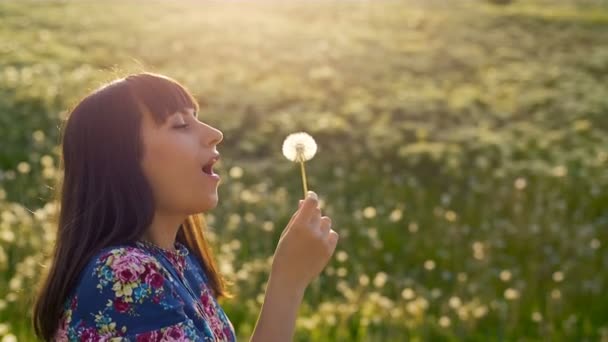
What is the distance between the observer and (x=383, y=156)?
7.84 meters

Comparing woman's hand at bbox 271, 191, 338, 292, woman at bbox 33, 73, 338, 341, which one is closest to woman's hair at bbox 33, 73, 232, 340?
woman at bbox 33, 73, 338, 341

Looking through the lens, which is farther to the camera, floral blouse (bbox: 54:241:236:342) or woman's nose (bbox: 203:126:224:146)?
woman's nose (bbox: 203:126:224:146)

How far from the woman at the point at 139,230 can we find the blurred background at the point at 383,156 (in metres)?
0.17

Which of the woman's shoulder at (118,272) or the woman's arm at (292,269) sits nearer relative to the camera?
the woman's shoulder at (118,272)

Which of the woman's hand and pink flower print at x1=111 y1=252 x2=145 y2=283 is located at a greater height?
pink flower print at x1=111 y1=252 x2=145 y2=283

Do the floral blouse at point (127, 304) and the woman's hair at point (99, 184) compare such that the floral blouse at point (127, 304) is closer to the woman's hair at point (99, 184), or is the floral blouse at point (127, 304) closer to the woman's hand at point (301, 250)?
the woman's hair at point (99, 184)

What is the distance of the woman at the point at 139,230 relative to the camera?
156cm

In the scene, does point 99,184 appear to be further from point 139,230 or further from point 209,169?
point 209,169

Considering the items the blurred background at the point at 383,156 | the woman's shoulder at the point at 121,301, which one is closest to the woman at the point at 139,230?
the woman's shoulder at the point at 121,301

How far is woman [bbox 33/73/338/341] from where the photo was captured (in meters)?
1.56

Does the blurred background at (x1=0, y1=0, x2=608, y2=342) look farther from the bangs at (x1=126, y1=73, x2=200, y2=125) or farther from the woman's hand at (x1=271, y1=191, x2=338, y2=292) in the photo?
the woman's hand at (x1=271, y1=191, x2=338, y2=292)

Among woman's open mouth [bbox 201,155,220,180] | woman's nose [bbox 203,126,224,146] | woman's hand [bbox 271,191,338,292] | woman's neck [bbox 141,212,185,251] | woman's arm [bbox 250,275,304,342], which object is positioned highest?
woman's nose [bbox 203,126,224,146]

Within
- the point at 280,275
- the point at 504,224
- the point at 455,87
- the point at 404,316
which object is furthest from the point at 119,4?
the point at 280,275

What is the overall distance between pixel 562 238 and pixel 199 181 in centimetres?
500
